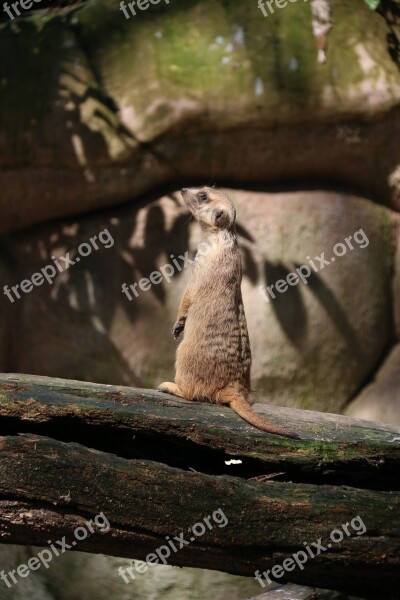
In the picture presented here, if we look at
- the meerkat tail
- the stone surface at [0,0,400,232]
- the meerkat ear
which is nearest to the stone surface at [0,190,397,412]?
the stone surface at [0,0,400,232]

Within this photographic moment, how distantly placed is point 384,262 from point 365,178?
65 centimetres

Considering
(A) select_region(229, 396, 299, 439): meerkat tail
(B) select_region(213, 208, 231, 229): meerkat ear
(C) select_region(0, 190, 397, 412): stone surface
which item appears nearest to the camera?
(A) select_region(229, 396, 299, 439): meerkat tail

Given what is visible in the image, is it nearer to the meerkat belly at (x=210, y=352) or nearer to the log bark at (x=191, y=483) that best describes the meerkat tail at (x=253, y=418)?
the log bark at (x=191, y=483)

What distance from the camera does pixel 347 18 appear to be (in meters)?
6.22

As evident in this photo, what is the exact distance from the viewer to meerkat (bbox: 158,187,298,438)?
396 centimetres

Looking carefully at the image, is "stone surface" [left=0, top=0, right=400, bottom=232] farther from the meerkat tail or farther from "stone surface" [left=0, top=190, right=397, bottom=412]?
the meerkat tail

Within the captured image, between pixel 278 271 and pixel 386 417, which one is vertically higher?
pixel 278 271

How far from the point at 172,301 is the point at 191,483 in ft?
9.39

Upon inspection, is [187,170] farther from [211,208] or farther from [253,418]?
[253,418]

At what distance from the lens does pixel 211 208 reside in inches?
174

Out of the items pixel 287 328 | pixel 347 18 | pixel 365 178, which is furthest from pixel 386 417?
pixel 347 18

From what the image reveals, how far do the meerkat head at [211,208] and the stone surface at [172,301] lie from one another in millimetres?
1530

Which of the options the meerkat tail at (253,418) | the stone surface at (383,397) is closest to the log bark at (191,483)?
the meerkat tail at (253,418)

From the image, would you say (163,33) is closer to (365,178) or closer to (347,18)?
(347,18)
